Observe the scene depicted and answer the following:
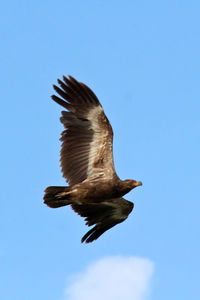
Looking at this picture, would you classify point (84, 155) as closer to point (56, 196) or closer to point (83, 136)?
point (83, 136)

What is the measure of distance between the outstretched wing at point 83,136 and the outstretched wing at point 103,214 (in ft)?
3.31

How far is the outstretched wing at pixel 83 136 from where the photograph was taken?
485 inches

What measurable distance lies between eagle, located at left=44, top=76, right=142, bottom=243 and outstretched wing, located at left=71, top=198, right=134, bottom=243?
0.53ft

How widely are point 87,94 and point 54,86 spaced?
787 millimetres

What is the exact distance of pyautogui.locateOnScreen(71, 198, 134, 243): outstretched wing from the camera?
13.1 m

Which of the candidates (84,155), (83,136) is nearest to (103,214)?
(84,155)

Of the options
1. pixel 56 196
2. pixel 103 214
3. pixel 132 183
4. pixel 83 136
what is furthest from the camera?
pixel 103 214

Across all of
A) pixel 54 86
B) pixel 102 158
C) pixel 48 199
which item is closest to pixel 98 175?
pixel 102 158

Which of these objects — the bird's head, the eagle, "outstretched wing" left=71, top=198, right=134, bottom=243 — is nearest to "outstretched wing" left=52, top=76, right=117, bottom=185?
the eagle

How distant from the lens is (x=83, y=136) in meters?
12.6

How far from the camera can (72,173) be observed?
1263cm

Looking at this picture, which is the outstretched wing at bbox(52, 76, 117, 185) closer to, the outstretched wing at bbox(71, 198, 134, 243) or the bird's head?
the bird's head

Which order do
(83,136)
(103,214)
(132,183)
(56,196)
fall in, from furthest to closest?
(103,214)
(83,136)
(132,183)
(56,196)

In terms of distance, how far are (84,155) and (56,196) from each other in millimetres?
1305
